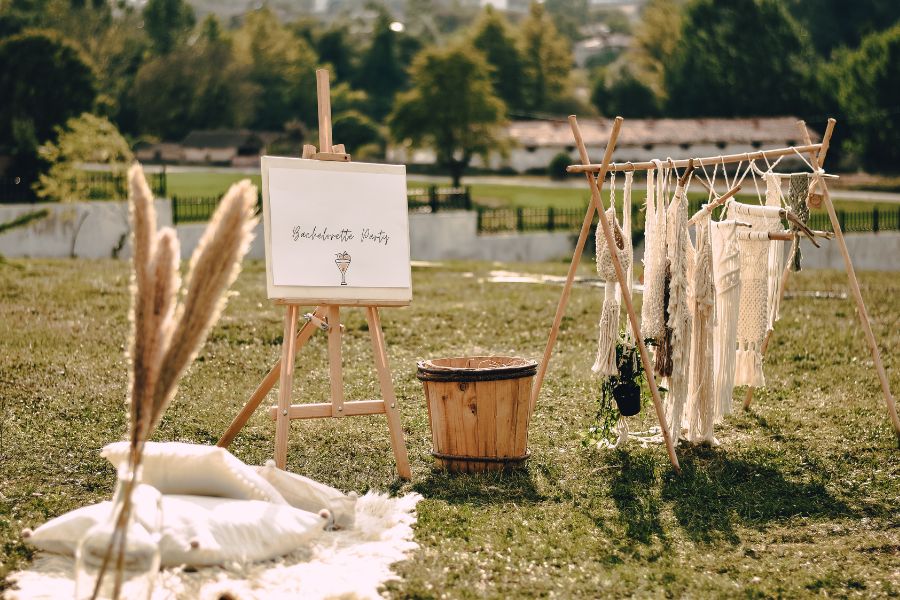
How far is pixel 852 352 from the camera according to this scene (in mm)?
10125

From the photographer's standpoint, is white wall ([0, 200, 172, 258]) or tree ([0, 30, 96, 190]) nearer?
white wall ([0, 200, 172, 258])

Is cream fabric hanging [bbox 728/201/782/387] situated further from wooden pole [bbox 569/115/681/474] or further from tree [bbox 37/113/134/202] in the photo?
tree [bbox 37/113/134/202]

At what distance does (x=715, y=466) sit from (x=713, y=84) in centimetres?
5563

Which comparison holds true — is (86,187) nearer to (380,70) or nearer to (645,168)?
(645,168)

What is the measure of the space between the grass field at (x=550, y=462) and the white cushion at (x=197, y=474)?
0.67m

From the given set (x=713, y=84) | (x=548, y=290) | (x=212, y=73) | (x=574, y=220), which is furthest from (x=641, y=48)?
(x=548, y=290)

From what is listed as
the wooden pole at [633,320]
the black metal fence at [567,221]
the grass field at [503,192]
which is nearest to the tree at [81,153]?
the black metal fence at [567,221]

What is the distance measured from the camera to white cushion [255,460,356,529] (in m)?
5.41

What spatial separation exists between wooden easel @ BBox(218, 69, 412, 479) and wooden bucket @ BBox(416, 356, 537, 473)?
245mm

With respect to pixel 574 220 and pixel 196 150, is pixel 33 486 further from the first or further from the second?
pixel 196 150

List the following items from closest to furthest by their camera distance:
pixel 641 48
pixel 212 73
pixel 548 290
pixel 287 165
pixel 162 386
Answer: pixel 162 386 → pixel 287 165 → pixel 548 290 → pixel 212 73 → pixel 641 48

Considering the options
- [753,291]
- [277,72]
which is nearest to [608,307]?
[753,291]

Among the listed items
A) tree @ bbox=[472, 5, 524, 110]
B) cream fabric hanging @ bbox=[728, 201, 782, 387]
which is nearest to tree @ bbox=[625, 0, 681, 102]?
tree @ bbox=[472, 5, 524, 110]

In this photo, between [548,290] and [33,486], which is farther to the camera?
[548,290]
